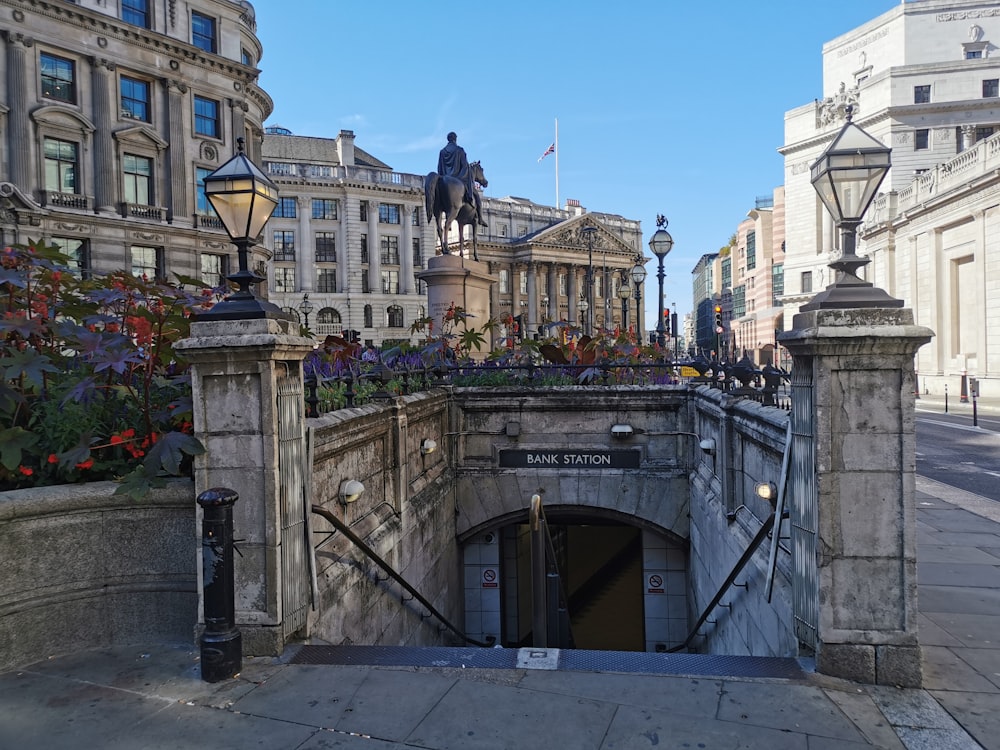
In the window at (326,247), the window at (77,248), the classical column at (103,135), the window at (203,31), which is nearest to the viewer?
the window at (77,248)

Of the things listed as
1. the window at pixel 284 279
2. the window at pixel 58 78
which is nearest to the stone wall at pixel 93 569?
the window at pixel 58 78

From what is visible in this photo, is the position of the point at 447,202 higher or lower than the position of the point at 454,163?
lower

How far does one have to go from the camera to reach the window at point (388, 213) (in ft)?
238

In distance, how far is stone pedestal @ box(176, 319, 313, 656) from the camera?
5.10 m

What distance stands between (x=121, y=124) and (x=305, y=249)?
35513 millimetres

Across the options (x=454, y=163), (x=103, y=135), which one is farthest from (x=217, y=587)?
(x=103, y=135)

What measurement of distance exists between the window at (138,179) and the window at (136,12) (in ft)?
22.7

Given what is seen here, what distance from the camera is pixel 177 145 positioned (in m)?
36.4

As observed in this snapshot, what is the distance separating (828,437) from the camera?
4578mm

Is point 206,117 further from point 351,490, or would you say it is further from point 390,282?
point 351,490

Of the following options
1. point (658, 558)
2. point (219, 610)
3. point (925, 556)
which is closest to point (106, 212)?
point (658, 558)

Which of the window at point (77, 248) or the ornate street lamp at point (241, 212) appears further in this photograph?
the window at point (77, 248)

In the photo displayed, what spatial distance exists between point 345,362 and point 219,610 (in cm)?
519

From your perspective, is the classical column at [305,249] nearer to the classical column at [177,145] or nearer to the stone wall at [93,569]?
the classical column at [177,145]
